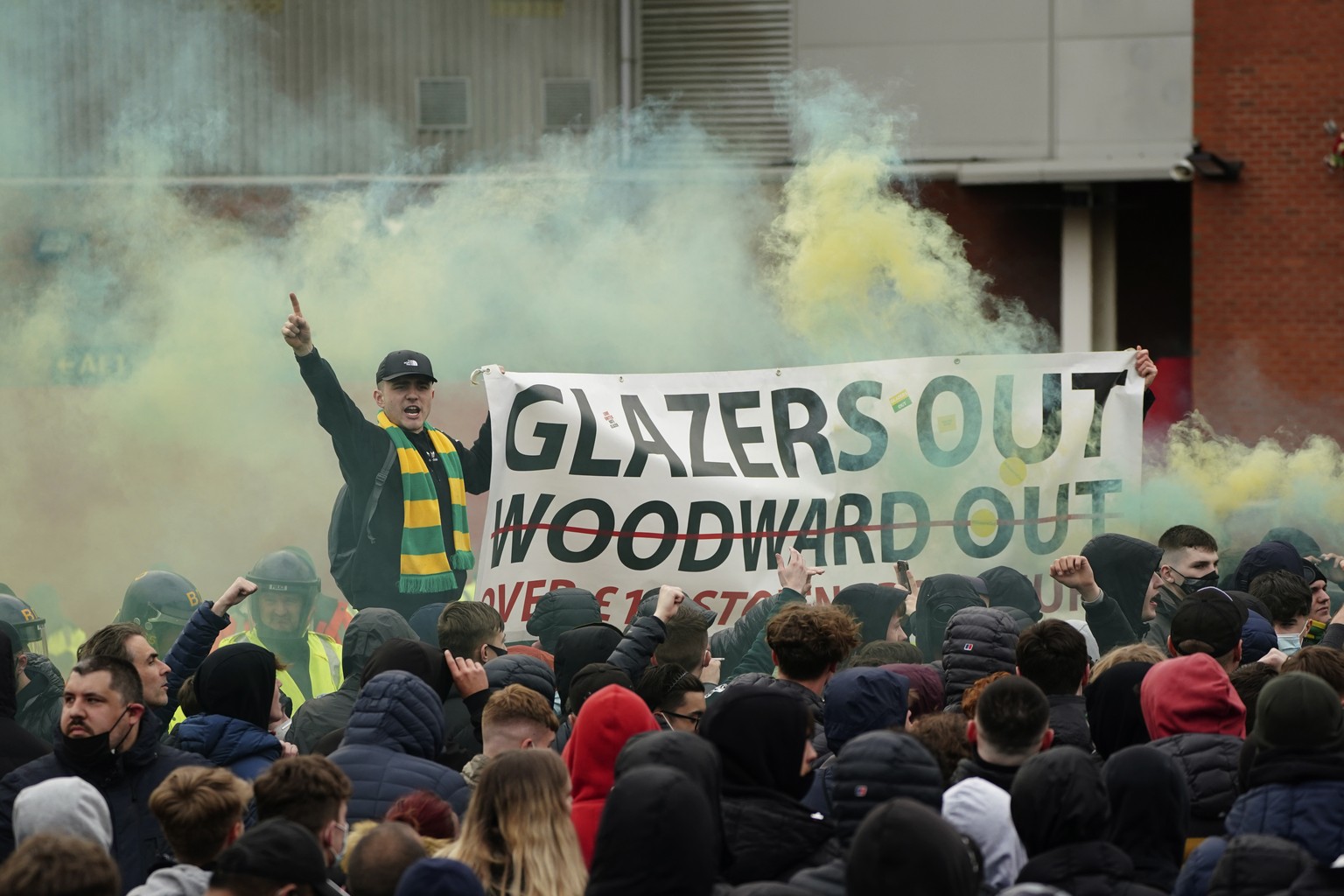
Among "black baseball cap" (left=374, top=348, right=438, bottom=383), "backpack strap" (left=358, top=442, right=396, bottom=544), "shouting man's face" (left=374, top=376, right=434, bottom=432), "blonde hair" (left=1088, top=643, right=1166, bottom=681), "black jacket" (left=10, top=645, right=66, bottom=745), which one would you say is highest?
"black baseball cap" (left=374, top=348, right=438, bottom=383)

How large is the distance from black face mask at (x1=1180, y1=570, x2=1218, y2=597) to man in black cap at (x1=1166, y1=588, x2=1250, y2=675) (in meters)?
1.56

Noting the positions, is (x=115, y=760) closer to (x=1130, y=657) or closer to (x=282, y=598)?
(x=1130, y=657)

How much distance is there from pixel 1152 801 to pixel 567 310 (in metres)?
9.00

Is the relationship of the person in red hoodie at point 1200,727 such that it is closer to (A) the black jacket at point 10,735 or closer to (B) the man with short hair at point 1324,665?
(B) the man with short hair at point 1324,665

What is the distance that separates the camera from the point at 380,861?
359 centimetres

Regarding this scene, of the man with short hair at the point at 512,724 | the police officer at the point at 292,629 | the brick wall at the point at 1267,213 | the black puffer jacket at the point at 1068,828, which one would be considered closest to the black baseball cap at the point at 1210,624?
the black puffer jacket at the point at 1068,828

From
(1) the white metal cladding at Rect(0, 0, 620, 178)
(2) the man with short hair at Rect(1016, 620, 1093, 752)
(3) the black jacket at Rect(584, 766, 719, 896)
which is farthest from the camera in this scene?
(1) the white metal cladding at Rect(0, 0, 620, 178)

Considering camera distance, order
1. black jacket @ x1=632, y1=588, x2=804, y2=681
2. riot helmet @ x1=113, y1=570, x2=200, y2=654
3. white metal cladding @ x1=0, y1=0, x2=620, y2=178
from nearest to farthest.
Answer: black jacket @ x1=632, y1=588, x2=804, y2=681
riot helmet @ x1=113, y1=570, x2=200, y2=654
white metal cladding @ x1=0, y1=0, x2=620, y2=178

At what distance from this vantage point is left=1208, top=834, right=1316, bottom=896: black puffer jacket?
346 centimetres

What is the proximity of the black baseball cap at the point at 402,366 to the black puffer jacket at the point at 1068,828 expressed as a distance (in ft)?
14.5

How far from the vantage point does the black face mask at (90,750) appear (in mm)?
4336

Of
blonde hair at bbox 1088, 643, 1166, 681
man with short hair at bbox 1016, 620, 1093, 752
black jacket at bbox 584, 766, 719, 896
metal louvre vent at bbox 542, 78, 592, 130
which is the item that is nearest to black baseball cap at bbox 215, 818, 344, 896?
black jacket at bbox 584, 766, 719, 896

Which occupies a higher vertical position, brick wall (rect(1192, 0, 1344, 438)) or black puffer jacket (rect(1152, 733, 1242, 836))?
brick wall (rect(1192, 0, 1344, 438))

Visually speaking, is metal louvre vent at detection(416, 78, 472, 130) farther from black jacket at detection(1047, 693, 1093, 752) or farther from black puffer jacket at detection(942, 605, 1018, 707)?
black jacket at detection(1047, 693, 1093, 752)
